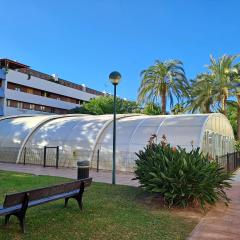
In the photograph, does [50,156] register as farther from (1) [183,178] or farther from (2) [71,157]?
(1) [183,178]

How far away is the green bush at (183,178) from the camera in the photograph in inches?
390

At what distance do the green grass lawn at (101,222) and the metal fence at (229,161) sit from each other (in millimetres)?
8286

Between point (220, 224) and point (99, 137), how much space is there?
587 inches

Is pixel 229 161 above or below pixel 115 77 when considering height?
below

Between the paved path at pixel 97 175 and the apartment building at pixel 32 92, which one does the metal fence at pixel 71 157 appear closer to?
the paved path at pixel 97 175

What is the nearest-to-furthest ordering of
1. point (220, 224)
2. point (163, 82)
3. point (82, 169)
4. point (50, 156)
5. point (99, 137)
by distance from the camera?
point (220, 224), point (82, 169), point (99, 137), point (50, 156), point (163, 82)

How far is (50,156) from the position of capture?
2341cm

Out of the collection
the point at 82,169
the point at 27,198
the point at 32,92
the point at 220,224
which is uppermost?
the point at 32,92

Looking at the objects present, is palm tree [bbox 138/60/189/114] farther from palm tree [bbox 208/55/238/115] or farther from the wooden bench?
the wooden bench

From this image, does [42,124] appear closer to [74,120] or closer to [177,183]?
[74,120]

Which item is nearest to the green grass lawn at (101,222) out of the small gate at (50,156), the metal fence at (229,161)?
the metal fence at (229,161)

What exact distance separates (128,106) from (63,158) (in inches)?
1788

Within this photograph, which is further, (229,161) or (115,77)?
(229,161)

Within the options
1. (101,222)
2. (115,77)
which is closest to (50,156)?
(115,77)
